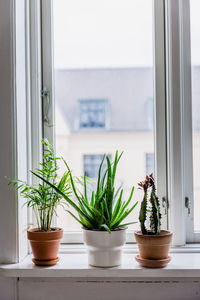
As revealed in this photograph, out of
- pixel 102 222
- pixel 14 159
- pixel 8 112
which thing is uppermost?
pixel 8 112

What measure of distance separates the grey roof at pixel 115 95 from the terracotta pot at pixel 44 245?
4.94 ft

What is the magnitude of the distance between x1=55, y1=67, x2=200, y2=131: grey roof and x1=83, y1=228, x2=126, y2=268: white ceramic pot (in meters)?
1.48

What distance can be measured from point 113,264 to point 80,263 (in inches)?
5.7

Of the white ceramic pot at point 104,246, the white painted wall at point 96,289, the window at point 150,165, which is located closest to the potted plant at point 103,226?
the white ceramic pot at point 104,246

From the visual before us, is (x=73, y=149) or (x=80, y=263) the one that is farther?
(x=73, y=149)

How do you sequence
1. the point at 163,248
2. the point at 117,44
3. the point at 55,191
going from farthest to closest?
the point at 117,44 < the point at 55,191 < the point at 163,248

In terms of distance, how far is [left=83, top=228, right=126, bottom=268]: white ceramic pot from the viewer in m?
1.31

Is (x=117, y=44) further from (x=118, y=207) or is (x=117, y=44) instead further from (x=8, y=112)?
(x=118, y=207)

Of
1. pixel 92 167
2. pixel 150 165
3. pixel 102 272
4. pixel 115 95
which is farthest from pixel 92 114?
pixel 102 272

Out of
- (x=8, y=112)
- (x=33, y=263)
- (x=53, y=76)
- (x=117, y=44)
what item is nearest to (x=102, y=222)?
(x=33, y=263)

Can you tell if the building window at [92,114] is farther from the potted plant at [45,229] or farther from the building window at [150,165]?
the potted plant at [45,229]

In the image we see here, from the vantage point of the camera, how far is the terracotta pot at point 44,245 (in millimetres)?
1320

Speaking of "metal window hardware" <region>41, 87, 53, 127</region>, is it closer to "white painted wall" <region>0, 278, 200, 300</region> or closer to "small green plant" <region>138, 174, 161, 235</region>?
"small green plant" <region>138, 174, 161, 235</region>

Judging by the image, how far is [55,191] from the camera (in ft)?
4.69
